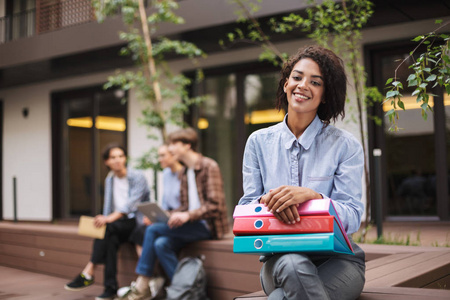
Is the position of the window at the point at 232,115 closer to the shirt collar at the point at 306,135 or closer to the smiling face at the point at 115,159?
the smiling face at the point at 115,159

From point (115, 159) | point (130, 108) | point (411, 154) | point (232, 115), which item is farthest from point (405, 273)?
point (130, 108)

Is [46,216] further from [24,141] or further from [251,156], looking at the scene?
[251,156]

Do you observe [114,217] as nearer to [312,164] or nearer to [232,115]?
[232,115]

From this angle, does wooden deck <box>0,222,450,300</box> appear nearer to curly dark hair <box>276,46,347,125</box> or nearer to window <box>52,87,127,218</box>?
curly dark hair <box>276,46,347,125</box>

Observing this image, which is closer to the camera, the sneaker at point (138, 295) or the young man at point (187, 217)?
the young man at point (187, 217)

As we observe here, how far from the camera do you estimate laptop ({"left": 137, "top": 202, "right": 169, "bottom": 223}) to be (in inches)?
189

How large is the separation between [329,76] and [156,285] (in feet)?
11.1

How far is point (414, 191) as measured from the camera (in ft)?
23.0

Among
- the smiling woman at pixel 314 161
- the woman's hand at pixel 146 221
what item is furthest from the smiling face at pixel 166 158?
the smiling woman at pixel 314 161

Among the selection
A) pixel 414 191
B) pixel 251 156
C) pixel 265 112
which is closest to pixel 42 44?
pixel 265 112

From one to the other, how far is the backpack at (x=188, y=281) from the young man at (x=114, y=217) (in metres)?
0.91

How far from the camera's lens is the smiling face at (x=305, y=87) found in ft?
7.41

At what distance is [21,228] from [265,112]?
12.6 feet

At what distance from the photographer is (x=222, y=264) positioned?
480 cm
